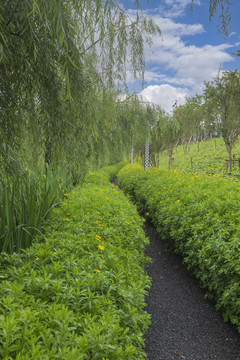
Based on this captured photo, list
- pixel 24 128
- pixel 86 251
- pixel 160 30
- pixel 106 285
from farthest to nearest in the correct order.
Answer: pixel 160 30, pixel 86 251, pixel 24 128, pixel 106 285

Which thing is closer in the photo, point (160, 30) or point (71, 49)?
point (71, 49)

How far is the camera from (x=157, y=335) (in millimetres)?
2660

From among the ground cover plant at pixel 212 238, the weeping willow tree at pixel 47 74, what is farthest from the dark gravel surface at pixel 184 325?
the weeping willow tree at pixel 47 74

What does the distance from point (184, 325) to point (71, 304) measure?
1919 millimetres

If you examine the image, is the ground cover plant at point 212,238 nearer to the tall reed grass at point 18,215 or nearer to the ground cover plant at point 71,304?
the ground cover plant at point 71,304

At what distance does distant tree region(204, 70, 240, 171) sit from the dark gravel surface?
11150 mm

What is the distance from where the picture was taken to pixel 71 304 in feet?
4.93

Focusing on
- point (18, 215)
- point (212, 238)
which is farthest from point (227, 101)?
point (18, 215)

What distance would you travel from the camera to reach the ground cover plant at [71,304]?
1207 millimetres

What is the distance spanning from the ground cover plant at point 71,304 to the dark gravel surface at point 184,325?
774 millimetres

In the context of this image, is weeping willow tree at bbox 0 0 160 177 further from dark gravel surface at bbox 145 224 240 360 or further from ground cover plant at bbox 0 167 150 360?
dark gravel surface at bbox 145 224 240 360

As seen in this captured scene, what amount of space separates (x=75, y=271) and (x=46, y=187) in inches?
72.1

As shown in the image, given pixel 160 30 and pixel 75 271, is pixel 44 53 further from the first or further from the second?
pixel 160 30

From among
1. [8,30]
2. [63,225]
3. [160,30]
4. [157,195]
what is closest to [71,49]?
[8,30]
